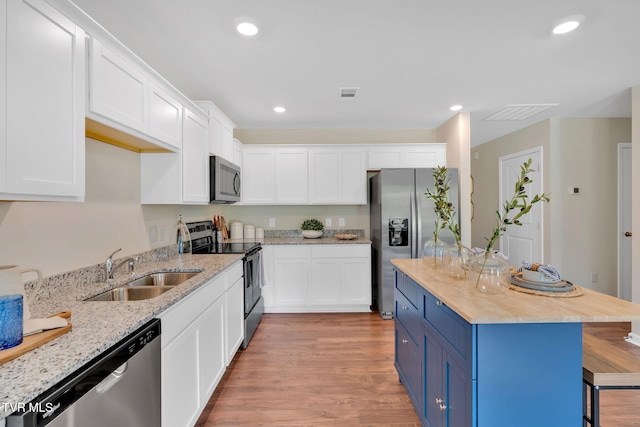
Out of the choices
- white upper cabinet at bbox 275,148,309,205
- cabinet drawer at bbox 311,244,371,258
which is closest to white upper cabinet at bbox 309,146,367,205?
white upper cabinet at bbox 275,148,309,205

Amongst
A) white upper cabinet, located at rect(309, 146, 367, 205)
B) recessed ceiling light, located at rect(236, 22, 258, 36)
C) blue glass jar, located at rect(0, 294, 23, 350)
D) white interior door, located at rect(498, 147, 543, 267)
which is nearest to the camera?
blue glass jar, located at rect(0, 294, 23, 350)

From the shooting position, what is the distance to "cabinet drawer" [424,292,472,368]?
3.81ft

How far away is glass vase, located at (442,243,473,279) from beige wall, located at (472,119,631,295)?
3105 mm

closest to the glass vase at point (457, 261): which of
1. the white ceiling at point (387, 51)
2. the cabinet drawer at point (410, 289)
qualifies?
the cabinet drawer at point (410, 289)

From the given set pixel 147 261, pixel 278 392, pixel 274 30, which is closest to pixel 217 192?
pixel 147 261

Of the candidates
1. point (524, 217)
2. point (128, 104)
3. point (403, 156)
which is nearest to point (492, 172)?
point (524, 217)

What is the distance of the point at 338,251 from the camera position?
11.9ft

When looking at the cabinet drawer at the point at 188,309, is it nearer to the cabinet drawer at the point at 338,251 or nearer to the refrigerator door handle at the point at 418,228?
the cabinet drawer at the point at 338,251

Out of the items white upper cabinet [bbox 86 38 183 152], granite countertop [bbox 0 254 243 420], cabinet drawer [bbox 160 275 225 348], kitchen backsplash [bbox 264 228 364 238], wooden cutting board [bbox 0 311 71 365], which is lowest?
cabinet drawer [bbox 160 275 225 348]

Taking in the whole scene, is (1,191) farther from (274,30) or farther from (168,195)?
(274,30)

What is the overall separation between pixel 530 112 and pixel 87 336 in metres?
4.64

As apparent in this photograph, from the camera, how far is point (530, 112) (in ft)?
11.9

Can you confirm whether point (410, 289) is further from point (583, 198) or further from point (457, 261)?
point (583, 198)

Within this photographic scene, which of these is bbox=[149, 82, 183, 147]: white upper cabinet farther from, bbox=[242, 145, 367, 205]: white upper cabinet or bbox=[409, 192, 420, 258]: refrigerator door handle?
bbox=[409, 192, 420, 258]: refrigerator door handle
